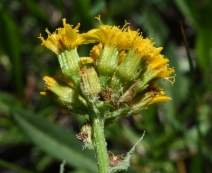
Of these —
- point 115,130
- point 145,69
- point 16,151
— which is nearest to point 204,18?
point 115,130

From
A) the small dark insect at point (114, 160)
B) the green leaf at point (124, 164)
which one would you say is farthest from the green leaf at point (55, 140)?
the green leaf at point (124, 164)

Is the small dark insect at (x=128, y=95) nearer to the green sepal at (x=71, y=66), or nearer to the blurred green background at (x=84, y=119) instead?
the green sepal at (x=71, y=66)

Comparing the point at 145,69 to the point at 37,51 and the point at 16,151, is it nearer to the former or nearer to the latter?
the point at 37,51

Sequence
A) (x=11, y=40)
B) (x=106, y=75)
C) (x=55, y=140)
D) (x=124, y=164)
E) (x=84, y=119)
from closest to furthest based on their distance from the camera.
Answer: (x=124, y=164) → (x=106, y=75) → (x=84, y=119) → (x=55, y=140) → (x=11, y=40)

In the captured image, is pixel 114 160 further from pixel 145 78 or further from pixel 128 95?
pixel 145 78

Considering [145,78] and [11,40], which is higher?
[11,40]

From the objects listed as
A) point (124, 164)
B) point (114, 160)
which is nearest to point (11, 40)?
point (114, 160)

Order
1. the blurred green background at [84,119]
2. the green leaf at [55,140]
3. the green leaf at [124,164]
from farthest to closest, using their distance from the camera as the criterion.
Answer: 1. the blurred green background at [84,119]
2. the green leaf at [55,140]
3. the green leaf at [124,164]
